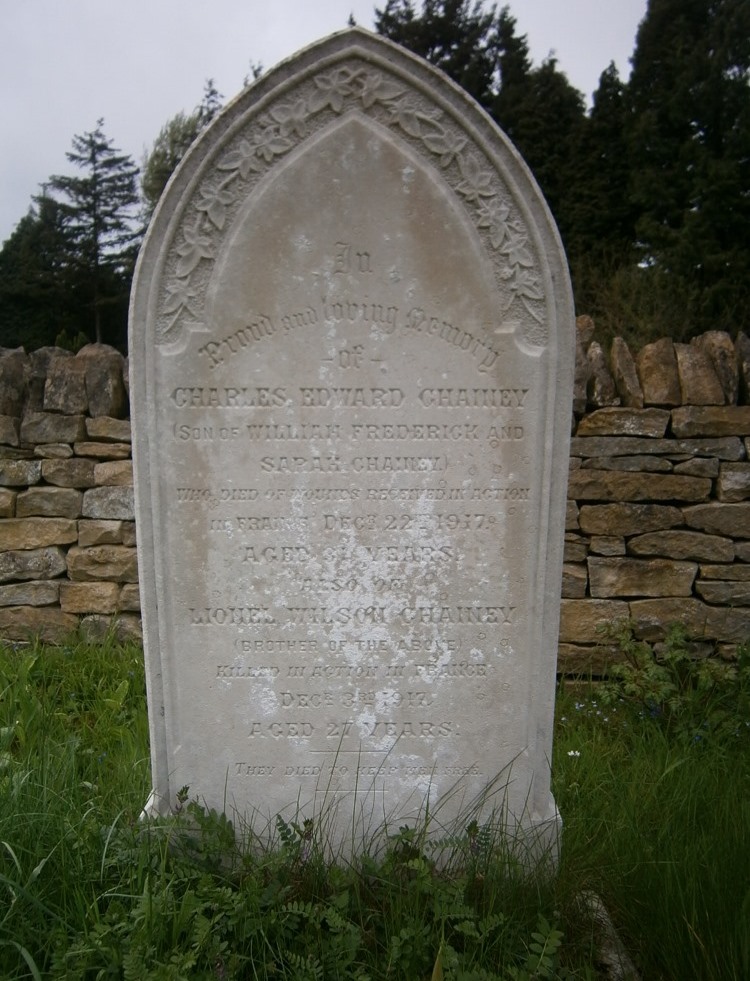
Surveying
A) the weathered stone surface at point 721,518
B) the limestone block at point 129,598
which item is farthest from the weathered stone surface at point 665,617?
the limestone block at point 129,598

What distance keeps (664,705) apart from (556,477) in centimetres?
219

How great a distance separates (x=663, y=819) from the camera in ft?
9.03

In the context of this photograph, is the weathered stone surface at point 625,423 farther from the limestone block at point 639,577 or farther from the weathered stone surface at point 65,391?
the weathered stone surface at point 65,391

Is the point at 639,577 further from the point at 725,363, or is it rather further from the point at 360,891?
the point at 360,891

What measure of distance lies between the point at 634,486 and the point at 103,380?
3145 mm

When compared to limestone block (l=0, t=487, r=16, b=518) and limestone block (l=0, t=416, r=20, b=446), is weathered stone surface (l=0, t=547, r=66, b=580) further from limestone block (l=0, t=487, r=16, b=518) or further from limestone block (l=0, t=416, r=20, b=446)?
limestone block (l=0, t=416, r=20, b=446)

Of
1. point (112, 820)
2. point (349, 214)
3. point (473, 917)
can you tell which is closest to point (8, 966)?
point (112, 820)

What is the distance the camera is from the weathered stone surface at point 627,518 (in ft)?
14.4

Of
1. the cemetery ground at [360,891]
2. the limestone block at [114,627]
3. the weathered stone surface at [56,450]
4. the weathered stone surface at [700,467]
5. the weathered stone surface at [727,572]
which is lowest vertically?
the cemetery ground at [360,891]

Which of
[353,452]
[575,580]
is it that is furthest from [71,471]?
[575,580]

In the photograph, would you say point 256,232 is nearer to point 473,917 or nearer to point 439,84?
point 439,84

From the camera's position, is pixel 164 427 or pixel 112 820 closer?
pixel 164 427

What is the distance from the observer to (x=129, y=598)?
4574mm

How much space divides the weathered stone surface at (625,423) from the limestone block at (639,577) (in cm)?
73
